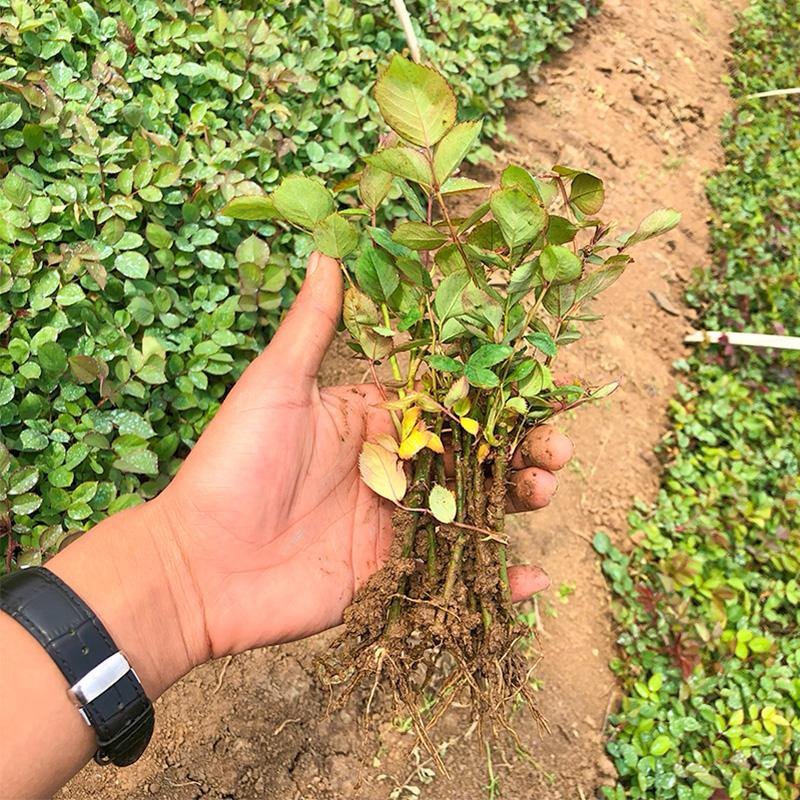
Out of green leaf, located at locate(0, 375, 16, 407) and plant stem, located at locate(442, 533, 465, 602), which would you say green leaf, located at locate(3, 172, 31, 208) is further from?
plant stem, located at locate(442, 533, 465, 602)

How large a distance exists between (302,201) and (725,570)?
1895 mm

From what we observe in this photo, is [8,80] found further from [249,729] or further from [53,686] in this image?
[249,729]

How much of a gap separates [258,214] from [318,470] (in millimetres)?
516

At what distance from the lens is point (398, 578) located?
1.38 meters

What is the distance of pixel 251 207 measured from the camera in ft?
4.17

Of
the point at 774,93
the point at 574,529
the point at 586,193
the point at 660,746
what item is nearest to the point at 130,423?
the point at 586,193

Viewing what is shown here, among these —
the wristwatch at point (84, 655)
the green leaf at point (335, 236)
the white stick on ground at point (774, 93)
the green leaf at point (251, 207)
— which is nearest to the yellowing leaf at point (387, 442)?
the green leaf at point (335, 236)

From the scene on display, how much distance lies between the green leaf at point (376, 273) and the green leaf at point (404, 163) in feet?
0.61

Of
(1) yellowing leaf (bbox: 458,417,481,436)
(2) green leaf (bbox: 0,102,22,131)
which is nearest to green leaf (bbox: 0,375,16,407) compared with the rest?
(2) green leaf (bbox: 0,102,22,131)

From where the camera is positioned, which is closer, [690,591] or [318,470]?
[318,470]

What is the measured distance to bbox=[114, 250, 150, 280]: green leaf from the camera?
1703 millimetres

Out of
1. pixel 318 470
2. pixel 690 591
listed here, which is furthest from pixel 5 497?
pixel 690 591

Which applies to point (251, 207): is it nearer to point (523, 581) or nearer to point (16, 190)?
point (16, 190)

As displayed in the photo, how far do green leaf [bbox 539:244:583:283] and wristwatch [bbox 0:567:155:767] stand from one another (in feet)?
3.02
